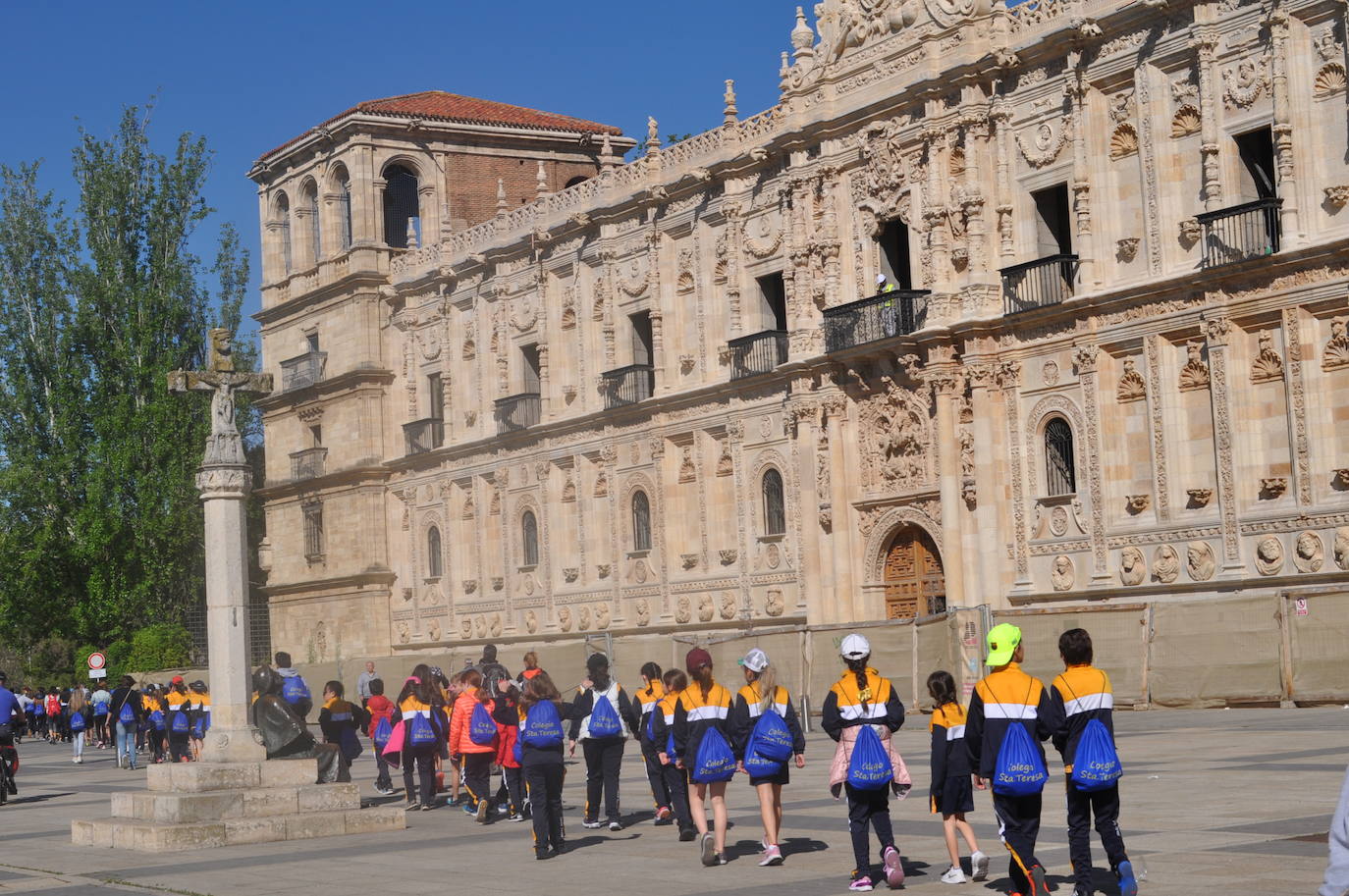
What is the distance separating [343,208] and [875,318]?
23751 mm

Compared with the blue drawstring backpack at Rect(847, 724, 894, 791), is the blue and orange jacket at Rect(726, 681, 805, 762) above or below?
above

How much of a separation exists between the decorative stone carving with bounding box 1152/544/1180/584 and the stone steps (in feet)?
54.2

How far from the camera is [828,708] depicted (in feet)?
43.0

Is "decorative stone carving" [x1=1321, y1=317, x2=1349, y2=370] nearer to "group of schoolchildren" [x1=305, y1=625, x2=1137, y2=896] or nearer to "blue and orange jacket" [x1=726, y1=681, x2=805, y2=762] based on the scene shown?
"group of schoolchildren" [x1=305, y1=625, x2=1137, y2=896]

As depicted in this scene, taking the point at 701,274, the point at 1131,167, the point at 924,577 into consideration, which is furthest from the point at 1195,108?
the point at 701,274

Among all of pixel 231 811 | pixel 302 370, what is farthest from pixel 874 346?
pixel 302 370

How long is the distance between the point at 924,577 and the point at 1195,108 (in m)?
10.3

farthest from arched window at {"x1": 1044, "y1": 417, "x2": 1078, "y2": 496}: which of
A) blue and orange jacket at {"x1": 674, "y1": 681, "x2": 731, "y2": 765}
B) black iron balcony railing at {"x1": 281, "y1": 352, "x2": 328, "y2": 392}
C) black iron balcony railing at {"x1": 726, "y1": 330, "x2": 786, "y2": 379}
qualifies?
black iron balcony railing at {"x1": 281, "y1": 352, "x2": 328, "y2": 392}

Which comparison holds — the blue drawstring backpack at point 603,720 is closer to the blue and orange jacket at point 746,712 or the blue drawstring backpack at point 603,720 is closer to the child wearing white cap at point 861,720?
the blue and orange jacket at point 746,712

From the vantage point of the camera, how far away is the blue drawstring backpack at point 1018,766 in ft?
36.0

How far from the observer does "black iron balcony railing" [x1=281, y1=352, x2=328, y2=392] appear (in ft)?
186

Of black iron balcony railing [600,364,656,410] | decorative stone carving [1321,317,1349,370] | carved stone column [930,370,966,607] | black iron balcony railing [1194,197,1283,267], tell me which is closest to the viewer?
decorative stone carving [1321,317,1349,370]

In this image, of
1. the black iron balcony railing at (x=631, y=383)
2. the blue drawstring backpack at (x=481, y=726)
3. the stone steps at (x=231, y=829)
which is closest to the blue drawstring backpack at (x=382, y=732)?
the blue drawstring backpack at (x=481, y=726)

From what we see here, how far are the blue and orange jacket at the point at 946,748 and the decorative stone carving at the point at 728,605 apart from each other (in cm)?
2908
